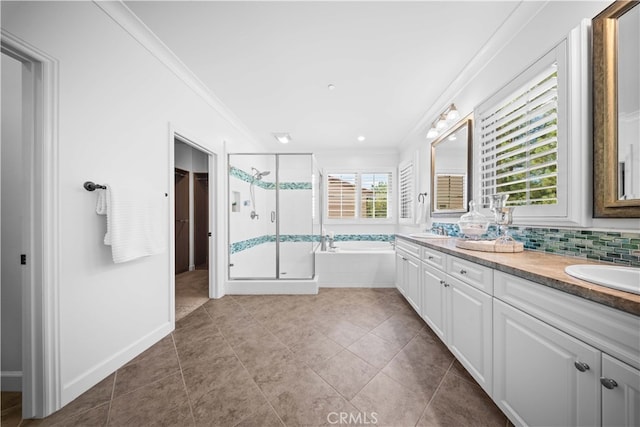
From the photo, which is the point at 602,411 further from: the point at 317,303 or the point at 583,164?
the point at 317,303

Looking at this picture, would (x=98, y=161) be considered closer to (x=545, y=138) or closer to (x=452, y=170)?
(x=545, y=138)

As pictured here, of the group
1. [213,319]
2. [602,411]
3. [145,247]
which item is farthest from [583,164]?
[213,319]

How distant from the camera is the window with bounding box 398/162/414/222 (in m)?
3.78

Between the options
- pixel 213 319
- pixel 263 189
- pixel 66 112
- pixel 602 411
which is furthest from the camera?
pixel 263 189

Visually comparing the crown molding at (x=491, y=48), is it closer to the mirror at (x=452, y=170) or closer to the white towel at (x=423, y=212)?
the mirror at (x=452, y=170)

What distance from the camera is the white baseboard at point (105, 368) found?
1.30 meters

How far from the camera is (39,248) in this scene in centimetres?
118

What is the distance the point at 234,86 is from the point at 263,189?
6.91ft

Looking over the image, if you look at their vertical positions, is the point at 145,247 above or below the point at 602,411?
above

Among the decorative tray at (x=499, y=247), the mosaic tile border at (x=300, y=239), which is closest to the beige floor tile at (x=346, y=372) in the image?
the decorative tray at (x=499, y=247)

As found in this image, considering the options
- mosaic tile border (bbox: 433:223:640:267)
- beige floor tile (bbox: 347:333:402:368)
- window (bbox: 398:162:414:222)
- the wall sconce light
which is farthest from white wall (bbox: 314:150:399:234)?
mosaic tile border (bbox: 433:223:640:267)

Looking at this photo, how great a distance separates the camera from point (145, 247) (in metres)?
1.68

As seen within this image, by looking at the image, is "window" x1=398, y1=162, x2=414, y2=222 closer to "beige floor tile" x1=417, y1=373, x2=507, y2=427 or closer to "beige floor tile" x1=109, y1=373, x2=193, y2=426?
"beige floor tile" x1=417, y1=373, x2=507, y2=427

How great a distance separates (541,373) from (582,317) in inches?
13.0
